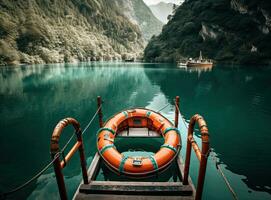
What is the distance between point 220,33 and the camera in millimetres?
67062

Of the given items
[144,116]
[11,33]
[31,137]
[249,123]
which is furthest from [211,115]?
[11,33]

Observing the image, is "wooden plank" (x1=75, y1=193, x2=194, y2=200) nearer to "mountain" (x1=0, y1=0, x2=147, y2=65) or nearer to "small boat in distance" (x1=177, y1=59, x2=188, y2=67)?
"small boat in distance" (x1=177, y1=59, x2=188, y2=67)

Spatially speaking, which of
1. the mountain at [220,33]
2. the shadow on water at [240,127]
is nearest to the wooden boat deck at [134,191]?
the shadow on water at [240,127]

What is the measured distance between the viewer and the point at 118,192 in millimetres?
4312

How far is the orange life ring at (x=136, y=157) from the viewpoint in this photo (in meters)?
4.82

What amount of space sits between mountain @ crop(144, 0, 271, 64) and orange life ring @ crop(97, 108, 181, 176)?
57.1 metres

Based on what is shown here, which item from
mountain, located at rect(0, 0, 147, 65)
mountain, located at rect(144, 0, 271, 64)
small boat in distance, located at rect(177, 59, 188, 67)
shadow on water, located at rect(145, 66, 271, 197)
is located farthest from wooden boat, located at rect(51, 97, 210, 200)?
mountain, located at rect(0, 0, 147, 65)

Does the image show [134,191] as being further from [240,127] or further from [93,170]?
[240,127]

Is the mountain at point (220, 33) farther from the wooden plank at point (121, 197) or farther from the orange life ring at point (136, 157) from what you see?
the wooden plank at point (121, 197)

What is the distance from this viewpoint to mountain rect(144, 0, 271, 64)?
53.5 metres

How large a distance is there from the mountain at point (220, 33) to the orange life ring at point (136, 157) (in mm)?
57132

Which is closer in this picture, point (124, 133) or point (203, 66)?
point (124, 133)

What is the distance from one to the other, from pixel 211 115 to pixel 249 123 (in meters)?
2.45

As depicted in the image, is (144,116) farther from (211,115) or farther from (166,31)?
(166,31)
